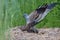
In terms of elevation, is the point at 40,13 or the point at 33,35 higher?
the point at 40,13

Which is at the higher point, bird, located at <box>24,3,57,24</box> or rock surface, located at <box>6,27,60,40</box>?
bird, located at <box>24,3,57,24</box>

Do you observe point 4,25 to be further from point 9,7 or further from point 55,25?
point 55,25

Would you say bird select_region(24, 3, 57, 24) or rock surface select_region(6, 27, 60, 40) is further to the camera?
bird select_region(24, 3, 57, 24)

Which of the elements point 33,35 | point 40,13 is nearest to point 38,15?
point 40,13

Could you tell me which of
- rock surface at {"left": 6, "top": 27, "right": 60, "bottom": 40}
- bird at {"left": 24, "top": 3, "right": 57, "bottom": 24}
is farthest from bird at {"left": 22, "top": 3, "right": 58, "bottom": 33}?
rock surface at {"left": 6, "top": 27, "right": 60, "bottom": 40}

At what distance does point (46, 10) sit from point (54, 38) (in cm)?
39

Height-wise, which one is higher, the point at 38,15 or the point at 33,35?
the point at 38,15

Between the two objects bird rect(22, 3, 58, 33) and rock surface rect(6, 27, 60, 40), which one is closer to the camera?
rock surface rect(6, 27, 60, 40)

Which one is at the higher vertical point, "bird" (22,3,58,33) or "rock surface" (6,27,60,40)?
"bird" (22,3,58,33)

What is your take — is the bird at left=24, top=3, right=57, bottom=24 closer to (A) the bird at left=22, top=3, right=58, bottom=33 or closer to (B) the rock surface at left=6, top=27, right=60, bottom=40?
(A) the bird at left=22, top=3, right=58, bottom=33

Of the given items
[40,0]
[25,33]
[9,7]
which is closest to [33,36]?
[25,33]

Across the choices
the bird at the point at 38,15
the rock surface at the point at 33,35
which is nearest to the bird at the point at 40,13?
the bird at the point at 38,15

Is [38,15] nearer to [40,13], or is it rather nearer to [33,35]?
[40,13]

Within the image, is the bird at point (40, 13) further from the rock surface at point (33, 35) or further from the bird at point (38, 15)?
the rock surface at point (33, 35)
